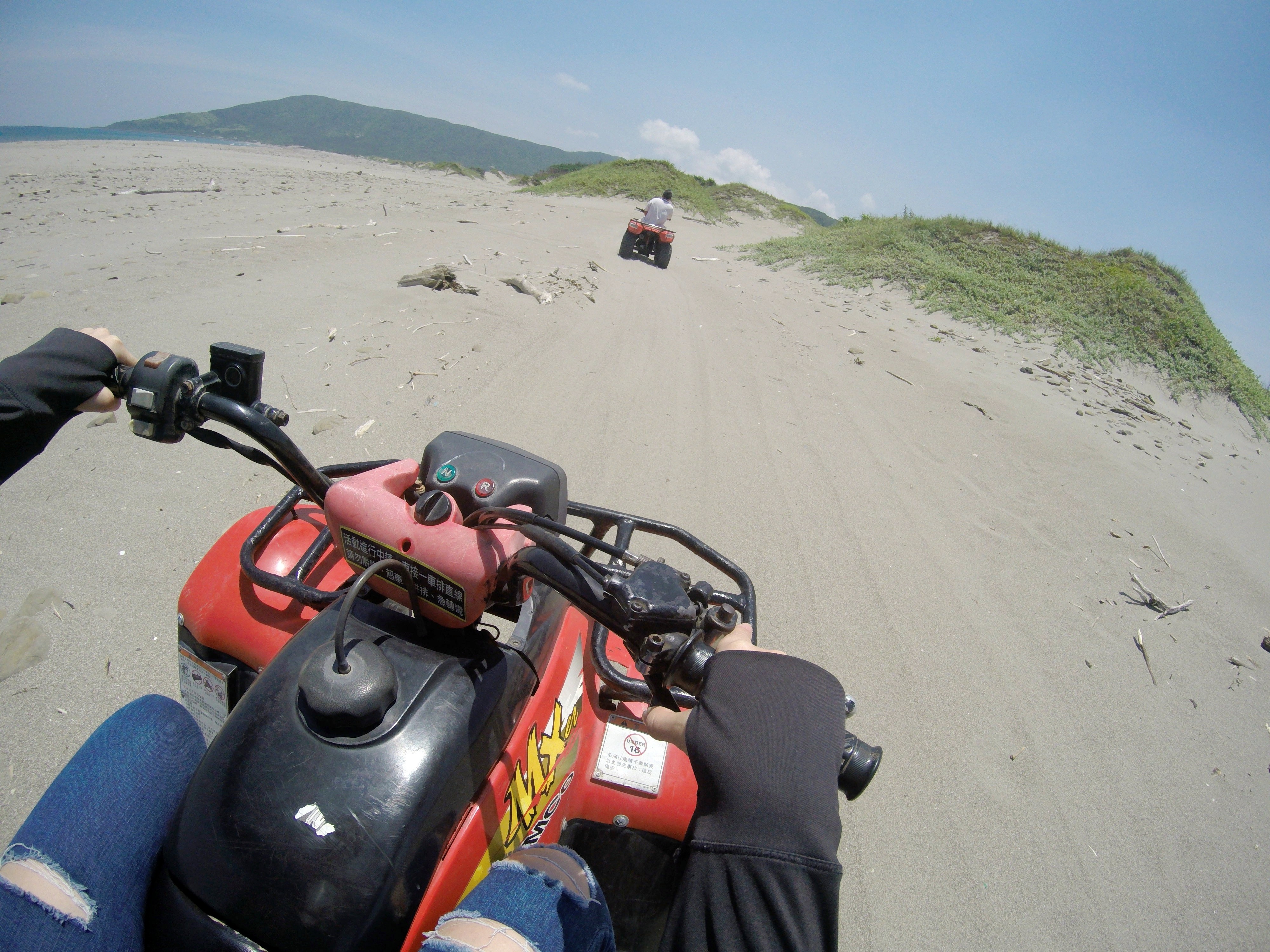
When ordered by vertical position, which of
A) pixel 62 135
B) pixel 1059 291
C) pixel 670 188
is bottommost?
pixel 62 135

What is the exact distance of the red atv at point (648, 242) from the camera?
39.1ft

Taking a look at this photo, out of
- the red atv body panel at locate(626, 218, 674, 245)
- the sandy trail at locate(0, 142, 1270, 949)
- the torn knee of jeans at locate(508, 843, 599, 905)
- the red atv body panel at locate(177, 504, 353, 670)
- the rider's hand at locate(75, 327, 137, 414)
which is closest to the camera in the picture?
the torn knee of jeans at locate(508, 843, 599, 905)

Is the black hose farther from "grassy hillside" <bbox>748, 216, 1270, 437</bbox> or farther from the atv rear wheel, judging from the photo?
the atv rear wheel

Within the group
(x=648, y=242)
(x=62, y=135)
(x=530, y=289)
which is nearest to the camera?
(x=530, y=289)

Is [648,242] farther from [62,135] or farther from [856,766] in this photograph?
[62,135]

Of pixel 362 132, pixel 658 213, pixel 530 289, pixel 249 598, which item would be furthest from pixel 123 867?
pixel 362 132

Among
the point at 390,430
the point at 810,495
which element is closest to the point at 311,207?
the point at 390,430

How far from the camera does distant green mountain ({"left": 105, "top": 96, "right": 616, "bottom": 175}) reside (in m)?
95.6

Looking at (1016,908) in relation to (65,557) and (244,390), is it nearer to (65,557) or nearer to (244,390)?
(244,390)

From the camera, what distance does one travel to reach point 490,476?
1.43 meters

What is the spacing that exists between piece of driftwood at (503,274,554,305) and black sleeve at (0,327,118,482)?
591 cm

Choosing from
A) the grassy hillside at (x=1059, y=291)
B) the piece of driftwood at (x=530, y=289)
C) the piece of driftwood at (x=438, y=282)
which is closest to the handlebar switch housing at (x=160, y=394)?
the piece of driftwood at (x=438, y=282)

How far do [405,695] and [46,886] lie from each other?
2.09 ft

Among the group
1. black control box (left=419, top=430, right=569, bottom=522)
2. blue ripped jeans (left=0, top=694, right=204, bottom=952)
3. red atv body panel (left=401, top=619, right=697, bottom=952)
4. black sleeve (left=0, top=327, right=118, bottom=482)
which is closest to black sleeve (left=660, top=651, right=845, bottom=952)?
red atv body panel (left=401, top=619, right=697, bottom=952)
